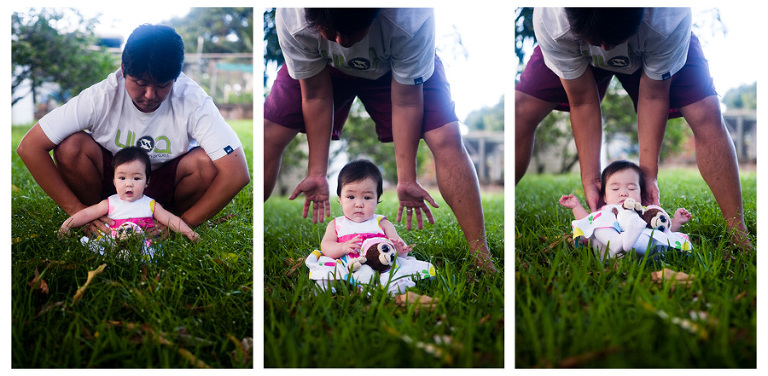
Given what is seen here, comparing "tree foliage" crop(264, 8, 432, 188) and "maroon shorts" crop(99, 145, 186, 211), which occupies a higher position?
"tree foliage" crop(264, 8, 432, 188)

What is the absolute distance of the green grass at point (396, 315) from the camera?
5.22 feet

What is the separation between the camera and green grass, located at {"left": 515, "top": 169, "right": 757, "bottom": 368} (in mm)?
1482

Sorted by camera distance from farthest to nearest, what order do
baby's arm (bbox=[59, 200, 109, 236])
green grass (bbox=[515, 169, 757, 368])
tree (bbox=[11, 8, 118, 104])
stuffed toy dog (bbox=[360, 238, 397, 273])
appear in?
tree (bbox=[11, 8, 118, 104]) < baby's arm (bbox=[59, 200, 109, 236]) < stuffed toy dog (bbox=[360, 238, 397, 273]) < green grass (bbox=[515, 169, 757, 368])

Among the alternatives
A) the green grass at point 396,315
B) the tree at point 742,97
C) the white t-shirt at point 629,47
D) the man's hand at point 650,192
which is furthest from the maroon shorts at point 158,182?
the tree at point 742,97

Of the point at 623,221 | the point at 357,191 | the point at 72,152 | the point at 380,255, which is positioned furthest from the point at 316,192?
the point at 623,221

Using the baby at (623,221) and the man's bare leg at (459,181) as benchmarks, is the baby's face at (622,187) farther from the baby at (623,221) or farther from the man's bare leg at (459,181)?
Answer: the man's bare leg at (459,181)

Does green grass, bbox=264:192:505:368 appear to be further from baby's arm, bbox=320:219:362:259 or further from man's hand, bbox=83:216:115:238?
man's hand, bbox=83:216:115:238

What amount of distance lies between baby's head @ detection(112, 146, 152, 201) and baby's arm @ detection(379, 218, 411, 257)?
40.3 inches

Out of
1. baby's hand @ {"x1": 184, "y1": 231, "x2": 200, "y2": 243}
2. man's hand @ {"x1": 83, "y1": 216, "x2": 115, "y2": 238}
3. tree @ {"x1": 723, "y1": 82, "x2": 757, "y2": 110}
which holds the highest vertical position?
tree @ {"x1": 723, "y1": 82, "x2": 757, "y2": 110}

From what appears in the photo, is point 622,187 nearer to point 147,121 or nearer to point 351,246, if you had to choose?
point 351,246

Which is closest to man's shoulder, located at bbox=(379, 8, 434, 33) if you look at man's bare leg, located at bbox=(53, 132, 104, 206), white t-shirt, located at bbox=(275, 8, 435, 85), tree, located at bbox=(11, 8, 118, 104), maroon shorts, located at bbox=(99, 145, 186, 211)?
white t-shirt, located at bbox=(275, 8, 435, 85)

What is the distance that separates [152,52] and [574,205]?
1.84 meters

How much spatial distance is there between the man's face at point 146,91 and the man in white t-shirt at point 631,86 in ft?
4.82
